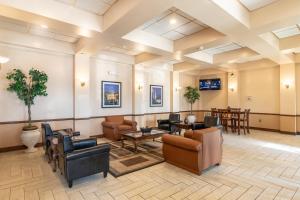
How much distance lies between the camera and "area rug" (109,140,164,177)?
368cm

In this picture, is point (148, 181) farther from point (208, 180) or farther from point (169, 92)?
point (169, 92)

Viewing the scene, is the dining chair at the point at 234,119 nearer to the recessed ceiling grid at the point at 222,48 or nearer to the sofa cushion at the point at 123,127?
the recessed ceiling grid at the point at 222,48

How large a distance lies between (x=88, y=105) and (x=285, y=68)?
798 centimetres

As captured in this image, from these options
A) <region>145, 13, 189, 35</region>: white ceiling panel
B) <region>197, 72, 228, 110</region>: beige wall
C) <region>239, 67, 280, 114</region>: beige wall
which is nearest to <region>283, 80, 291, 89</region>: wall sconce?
<region>239, 67, 280, 114</region>: beige wall

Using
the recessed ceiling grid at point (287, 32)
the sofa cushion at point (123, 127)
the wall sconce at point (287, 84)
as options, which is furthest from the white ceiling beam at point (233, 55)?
the sofa cushion at point (123, 127)

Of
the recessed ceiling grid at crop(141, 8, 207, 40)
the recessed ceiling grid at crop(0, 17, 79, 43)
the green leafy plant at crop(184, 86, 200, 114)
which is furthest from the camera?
the green leafy plant at crop(184, 86, 200, 114)

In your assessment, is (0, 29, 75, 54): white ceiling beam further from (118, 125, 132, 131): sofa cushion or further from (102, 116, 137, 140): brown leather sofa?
(118, 125, 132, 131): sofa cushion

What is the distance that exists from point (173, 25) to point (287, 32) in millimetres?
3301

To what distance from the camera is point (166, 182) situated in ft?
10.2

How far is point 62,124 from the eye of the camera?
5750 millimetres

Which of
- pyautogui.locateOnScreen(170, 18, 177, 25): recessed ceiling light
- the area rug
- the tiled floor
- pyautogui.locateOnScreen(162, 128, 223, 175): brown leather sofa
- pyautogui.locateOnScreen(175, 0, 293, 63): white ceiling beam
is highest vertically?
pyautogui.locateOnScreen(170, 18, 177, 25): recessed ceiling light

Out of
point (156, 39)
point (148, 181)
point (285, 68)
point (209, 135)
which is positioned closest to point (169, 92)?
point (156, 39)

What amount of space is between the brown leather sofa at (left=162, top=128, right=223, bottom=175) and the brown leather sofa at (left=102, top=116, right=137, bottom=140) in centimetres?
254

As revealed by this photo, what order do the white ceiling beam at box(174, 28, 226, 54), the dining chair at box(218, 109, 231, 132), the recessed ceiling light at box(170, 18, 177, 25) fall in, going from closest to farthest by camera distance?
1. the recessed ceiling light at box(170, 18, 177, 25)
2. the white ceiling beam at box(174, 28, 226, 54)
3. the dining chair at box(218, 109, 231, 132)
